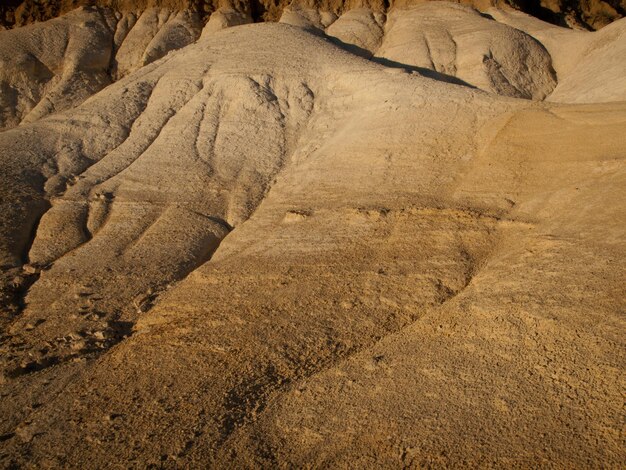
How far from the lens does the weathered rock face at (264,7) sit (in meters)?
24.2

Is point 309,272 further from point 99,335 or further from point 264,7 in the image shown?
point 264,7

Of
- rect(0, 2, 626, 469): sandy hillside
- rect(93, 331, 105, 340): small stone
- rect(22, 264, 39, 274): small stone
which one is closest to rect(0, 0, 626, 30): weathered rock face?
rect(0, 2, 626, 469): sandy hillside

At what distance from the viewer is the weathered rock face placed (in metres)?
24.2

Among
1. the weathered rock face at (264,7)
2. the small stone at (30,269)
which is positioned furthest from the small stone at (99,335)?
the weathered rock face at (264,7)

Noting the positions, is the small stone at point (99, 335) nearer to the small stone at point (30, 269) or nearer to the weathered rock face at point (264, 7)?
the small stone at point (30, 269)

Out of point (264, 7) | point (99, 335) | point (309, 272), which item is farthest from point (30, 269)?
point (264, 7)

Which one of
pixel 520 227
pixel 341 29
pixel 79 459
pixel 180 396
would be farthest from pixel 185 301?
pixel 341 29

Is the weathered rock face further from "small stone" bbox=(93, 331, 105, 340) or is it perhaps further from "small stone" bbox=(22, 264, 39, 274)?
"small stone" bbox=(93, 331, 105, 340)

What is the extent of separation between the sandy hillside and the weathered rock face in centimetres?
1214

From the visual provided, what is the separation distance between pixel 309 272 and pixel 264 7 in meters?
23.3

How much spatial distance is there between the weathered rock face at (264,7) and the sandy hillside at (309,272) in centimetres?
1214

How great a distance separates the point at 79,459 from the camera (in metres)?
3.43

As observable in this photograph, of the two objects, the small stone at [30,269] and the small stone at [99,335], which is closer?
the small stone at [99,335]

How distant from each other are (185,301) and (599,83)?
14.4 metres
